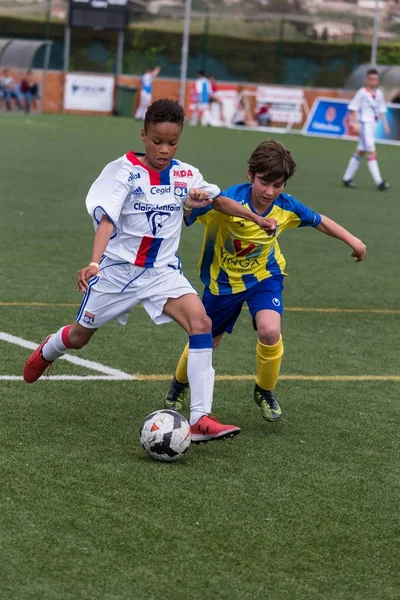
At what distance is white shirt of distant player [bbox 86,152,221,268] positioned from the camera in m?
5.43

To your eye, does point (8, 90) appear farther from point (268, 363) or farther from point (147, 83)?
point (268, 363)

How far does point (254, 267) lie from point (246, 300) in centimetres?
19

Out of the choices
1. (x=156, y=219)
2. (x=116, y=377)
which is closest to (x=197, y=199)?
(x=156, y=219)

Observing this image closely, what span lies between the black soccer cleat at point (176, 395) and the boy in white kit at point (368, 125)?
14.1 meters

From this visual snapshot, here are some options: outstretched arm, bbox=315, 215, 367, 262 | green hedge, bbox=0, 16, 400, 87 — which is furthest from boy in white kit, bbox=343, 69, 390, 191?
green hedge, bbox=0, 16, 400, 87

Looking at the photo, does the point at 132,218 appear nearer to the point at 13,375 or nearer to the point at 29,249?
the point at 13,375

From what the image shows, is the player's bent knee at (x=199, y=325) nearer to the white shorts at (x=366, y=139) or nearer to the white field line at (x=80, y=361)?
the white field line at (x=80, y=361)

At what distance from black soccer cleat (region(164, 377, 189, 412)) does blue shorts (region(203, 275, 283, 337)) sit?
0.36 m

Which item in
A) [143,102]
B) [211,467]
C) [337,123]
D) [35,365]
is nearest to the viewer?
[211,467]

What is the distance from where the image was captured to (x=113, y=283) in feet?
18.4

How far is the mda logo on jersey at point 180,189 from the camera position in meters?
5.57

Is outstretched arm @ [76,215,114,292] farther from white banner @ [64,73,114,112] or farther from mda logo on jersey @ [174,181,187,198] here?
white banner @ [64,73,114,112]

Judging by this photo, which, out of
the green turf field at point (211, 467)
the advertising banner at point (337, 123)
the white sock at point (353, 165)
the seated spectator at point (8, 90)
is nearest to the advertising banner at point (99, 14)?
the seated spectator at point (8, 90)

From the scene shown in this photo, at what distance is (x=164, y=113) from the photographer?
535cm
